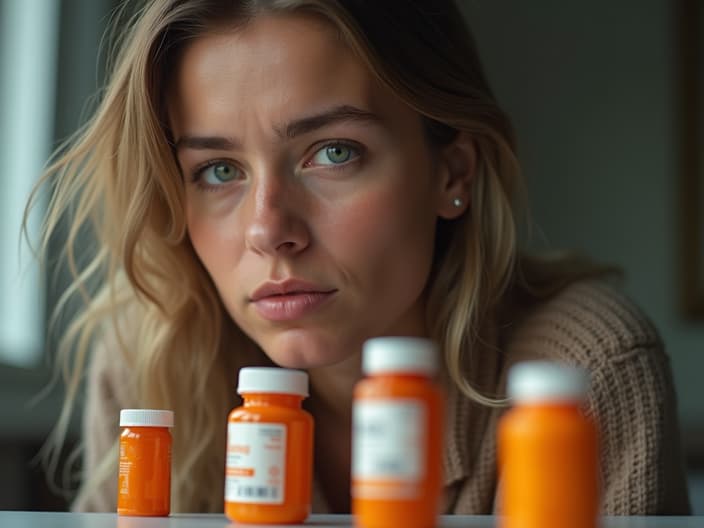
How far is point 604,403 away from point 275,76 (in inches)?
22.0

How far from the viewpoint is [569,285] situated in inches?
58.3

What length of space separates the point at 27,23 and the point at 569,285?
148 cm

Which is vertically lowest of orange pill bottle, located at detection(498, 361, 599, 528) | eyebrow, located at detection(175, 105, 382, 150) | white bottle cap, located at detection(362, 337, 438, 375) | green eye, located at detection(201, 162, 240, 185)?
orange pill bottle, located at detection(498, 361, 599, 528)

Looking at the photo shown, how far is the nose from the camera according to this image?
1.13 meters

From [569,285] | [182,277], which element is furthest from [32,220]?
[569,285]

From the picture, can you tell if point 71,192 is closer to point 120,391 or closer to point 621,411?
point 120,391

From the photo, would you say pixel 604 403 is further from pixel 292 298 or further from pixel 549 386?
pixel 549 386

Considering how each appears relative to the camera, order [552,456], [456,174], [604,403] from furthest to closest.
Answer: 1. [456,174]
2. [604,403]
3. [552,456]

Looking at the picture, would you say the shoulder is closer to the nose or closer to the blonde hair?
the blonde hair

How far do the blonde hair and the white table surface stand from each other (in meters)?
0.33

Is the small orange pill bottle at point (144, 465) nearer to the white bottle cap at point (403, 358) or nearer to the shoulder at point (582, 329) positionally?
the white bottle cap at point (403, 358)

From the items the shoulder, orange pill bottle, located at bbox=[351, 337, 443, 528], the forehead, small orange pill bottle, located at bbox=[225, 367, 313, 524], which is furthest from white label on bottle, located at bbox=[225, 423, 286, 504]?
the shoulder

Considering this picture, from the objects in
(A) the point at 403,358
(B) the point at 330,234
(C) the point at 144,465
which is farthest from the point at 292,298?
(A) the point at 403,358

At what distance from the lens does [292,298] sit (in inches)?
46.3
